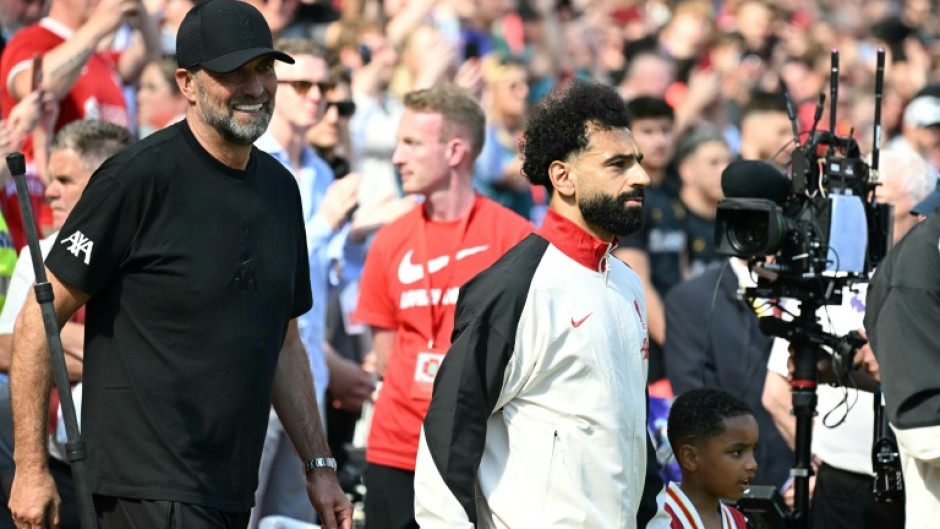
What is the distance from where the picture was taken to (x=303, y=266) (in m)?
5.41

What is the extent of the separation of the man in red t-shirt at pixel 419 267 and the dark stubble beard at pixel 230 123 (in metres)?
2.26

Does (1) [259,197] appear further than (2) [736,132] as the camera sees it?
No

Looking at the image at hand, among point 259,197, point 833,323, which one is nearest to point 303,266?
point 259,197

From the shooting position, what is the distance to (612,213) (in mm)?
5078

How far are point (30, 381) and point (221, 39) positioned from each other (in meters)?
1.17

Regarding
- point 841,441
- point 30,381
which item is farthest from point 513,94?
point 30,381

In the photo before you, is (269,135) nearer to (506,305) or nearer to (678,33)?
(506,305)

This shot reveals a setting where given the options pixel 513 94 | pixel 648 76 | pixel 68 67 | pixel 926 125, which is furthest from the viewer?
pixel 648 76

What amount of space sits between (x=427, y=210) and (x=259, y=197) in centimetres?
252

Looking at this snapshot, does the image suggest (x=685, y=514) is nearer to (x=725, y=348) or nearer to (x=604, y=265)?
(x=604, y=265)

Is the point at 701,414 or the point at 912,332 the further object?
the point at 701,414

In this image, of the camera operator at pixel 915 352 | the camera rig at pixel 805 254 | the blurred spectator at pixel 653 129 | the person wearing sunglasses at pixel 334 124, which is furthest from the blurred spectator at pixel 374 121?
the camera operator at pixel 915 352

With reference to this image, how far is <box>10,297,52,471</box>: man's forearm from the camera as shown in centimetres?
470

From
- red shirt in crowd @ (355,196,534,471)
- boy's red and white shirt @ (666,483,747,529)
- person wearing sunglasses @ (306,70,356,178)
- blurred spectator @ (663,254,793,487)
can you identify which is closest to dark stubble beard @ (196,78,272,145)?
boy's red and white shirt @ (666,483,747,529)
